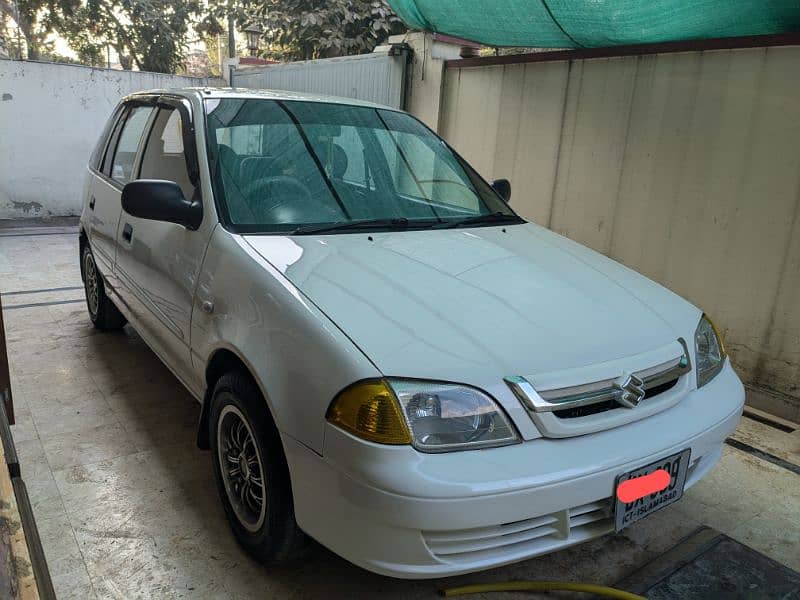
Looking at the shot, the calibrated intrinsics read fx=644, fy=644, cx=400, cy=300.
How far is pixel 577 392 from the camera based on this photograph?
5.87ft

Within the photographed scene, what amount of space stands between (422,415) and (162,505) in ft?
4.54

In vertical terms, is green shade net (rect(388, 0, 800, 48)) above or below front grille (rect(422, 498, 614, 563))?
above

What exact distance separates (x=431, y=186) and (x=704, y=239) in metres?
1.94

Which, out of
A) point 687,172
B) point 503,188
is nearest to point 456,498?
point 503,188

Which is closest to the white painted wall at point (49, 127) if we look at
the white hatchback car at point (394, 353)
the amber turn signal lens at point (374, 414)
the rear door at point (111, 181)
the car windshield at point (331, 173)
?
the rear door at point (111, 181)

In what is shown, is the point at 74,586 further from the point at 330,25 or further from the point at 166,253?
the point at 330,25

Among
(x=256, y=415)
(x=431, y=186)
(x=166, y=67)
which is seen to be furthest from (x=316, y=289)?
(x=166, y=67)

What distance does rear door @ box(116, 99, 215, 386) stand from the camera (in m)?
2.52

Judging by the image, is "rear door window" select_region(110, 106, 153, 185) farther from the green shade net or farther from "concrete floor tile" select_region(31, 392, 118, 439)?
the green shade net

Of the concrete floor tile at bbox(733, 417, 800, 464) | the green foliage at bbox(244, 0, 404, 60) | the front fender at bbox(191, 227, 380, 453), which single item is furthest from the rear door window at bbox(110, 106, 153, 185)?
the green foliage at bbox(244, 0, 404, 60)

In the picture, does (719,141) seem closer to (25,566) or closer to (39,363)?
(25,566)

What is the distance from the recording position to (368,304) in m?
1.91

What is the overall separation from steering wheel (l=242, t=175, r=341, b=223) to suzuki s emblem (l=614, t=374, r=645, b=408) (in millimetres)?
1278

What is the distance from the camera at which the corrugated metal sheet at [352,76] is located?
19.6 feet
